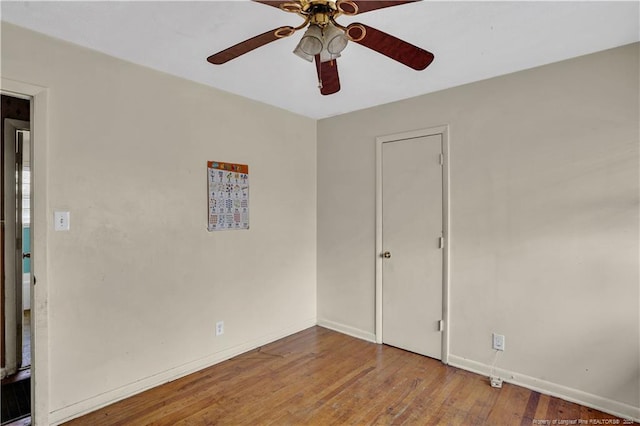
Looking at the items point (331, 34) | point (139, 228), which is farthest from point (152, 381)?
point (331, 34)

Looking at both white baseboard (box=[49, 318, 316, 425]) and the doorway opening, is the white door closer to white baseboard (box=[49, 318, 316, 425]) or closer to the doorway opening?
white baseboard (box=[49, 318, 316, 425])

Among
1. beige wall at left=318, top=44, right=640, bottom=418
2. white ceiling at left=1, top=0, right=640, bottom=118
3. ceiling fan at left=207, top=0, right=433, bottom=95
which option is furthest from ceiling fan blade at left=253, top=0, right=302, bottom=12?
beige wall at left=318, top=44, right=640, bottom=418

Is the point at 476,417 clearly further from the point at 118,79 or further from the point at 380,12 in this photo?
the point at 118,79

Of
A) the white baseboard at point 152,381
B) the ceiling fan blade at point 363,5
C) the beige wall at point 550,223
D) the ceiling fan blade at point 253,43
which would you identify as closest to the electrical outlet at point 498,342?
the beige wall at point 550,223

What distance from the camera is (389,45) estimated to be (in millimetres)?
1545

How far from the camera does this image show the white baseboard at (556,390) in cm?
216

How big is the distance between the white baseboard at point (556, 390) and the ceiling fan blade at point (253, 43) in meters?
2.77

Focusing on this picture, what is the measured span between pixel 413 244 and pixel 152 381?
2409mm

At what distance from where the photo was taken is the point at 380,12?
1.79 m

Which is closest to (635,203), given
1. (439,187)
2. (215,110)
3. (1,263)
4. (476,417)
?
(439,187)

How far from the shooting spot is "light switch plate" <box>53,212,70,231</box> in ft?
6.91

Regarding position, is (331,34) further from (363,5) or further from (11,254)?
(11,254)

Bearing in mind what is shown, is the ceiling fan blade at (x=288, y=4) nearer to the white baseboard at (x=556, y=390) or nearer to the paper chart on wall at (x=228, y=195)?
the paper chart on wall at (x=228, y=195)

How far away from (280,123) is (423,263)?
1977 mm
